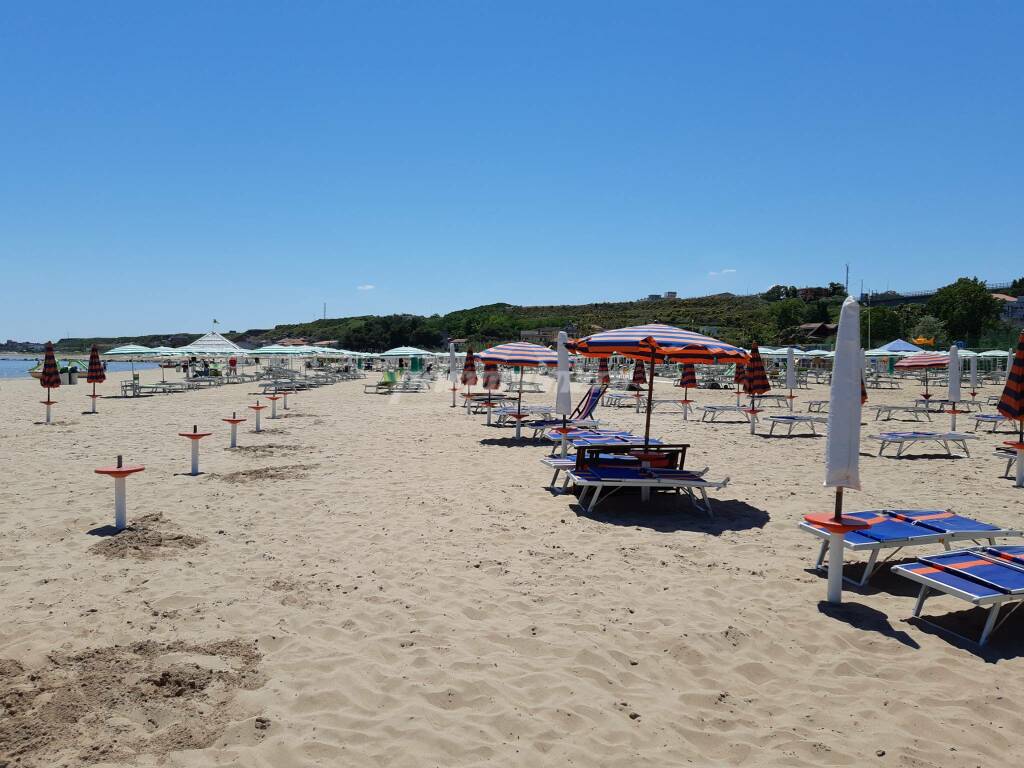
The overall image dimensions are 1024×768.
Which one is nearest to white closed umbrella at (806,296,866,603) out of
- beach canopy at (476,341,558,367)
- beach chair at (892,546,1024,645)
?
beach chair at (892,546,1024,645)

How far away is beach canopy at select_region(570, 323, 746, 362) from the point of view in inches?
291

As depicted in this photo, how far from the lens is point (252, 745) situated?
9.73 ft

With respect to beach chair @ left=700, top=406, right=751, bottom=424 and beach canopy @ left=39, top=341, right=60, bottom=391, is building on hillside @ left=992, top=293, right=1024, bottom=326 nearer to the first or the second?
beach chair @ left=700, top=406, right=751, bottom=424

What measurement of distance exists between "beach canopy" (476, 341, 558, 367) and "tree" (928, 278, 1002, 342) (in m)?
63.4

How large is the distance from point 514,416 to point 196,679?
34.8 ft

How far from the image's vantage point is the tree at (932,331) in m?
60.0

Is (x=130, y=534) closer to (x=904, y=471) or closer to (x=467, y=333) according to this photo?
(x=904, y=471)

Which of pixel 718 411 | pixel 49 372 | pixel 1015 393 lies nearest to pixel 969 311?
pixel 718 411

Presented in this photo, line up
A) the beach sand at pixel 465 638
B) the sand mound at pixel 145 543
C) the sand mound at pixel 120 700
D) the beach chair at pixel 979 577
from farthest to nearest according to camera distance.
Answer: the sand mound at pixel 145 543 → the beach chair at pixel 979 577 → the beach sand at pixel 465 638 → the sand mound at pixel 120 700

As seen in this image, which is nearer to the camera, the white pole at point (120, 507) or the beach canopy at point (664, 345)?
the white pole at point (120, 507)

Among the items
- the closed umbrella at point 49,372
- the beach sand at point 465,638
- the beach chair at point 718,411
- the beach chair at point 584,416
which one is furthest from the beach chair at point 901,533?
the closed umbrella at point 49,372

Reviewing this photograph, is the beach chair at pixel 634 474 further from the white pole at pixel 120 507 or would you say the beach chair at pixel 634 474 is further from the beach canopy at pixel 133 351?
the beach canopy at pixel 133 351

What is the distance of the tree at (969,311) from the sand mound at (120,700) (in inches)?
2831

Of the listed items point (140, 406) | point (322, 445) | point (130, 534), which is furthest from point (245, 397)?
point (130, 534)
